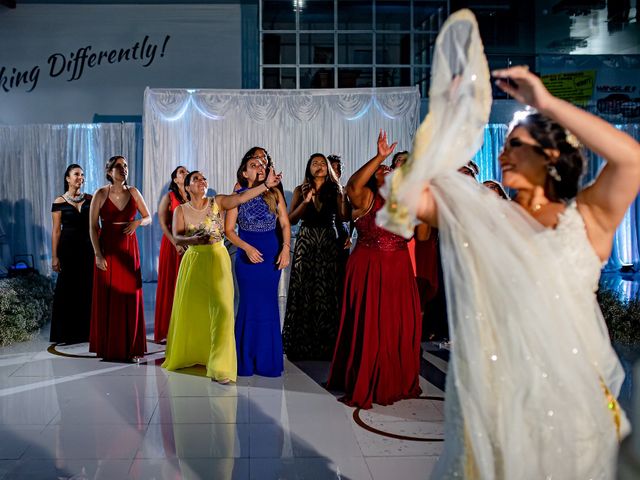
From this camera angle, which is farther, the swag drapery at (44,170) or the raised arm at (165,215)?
the swag drapery at (44,170)

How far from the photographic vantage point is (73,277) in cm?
718

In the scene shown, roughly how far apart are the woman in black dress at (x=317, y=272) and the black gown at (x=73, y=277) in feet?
7.23

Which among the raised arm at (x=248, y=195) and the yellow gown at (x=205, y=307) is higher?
the raised arm at (x=248, y=195)

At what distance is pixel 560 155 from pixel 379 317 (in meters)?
2.81

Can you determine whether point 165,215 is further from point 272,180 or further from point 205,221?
point 272,180

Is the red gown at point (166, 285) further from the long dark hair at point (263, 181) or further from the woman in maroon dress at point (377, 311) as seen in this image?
the woman in maroon dress at point (377, 311)

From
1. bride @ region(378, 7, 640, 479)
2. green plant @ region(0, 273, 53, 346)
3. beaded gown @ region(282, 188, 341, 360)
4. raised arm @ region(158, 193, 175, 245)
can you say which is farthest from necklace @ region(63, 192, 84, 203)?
bride @ region(378, 7, 640, 479)

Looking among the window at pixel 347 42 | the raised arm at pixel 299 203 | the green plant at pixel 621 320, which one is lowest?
the green plant at pixel 621 320

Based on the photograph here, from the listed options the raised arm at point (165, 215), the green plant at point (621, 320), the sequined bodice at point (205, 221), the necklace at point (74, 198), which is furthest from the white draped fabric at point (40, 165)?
the green plant at point (621, 320)

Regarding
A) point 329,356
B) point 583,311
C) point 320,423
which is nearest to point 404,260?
point 320,423

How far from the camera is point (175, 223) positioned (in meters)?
5.83

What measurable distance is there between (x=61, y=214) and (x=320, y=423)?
3.96m

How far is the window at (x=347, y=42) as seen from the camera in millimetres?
12688

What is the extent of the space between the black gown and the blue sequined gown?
7.30ft
